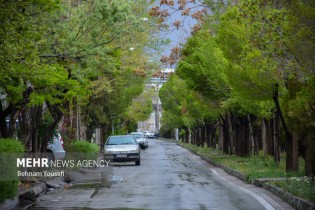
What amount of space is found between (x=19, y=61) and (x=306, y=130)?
9.05 m

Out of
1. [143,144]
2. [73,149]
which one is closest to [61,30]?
[73,149]

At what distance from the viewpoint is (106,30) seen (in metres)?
19.0

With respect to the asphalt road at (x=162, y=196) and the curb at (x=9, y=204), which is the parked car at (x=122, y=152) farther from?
the curb at (x=9, y=204)

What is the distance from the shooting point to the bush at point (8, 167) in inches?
568

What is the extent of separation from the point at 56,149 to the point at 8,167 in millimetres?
14911

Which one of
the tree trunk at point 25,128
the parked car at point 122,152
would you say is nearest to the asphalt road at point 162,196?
the tree trunk at point 25,128

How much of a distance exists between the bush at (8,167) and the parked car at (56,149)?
536 inches

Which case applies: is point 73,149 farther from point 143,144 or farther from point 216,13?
point 143,144

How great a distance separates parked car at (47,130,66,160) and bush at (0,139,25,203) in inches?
536

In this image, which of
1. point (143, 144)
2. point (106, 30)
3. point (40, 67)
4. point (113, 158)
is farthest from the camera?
point (143, 144)

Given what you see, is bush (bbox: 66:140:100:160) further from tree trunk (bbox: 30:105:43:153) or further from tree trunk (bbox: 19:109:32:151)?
tree trunk (bbox: 19:109:32:151)

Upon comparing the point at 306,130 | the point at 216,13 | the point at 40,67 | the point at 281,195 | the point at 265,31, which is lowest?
the point at 281,195

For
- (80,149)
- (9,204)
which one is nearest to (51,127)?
(80,149)

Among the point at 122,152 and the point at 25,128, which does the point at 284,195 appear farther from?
the point at 122,152
